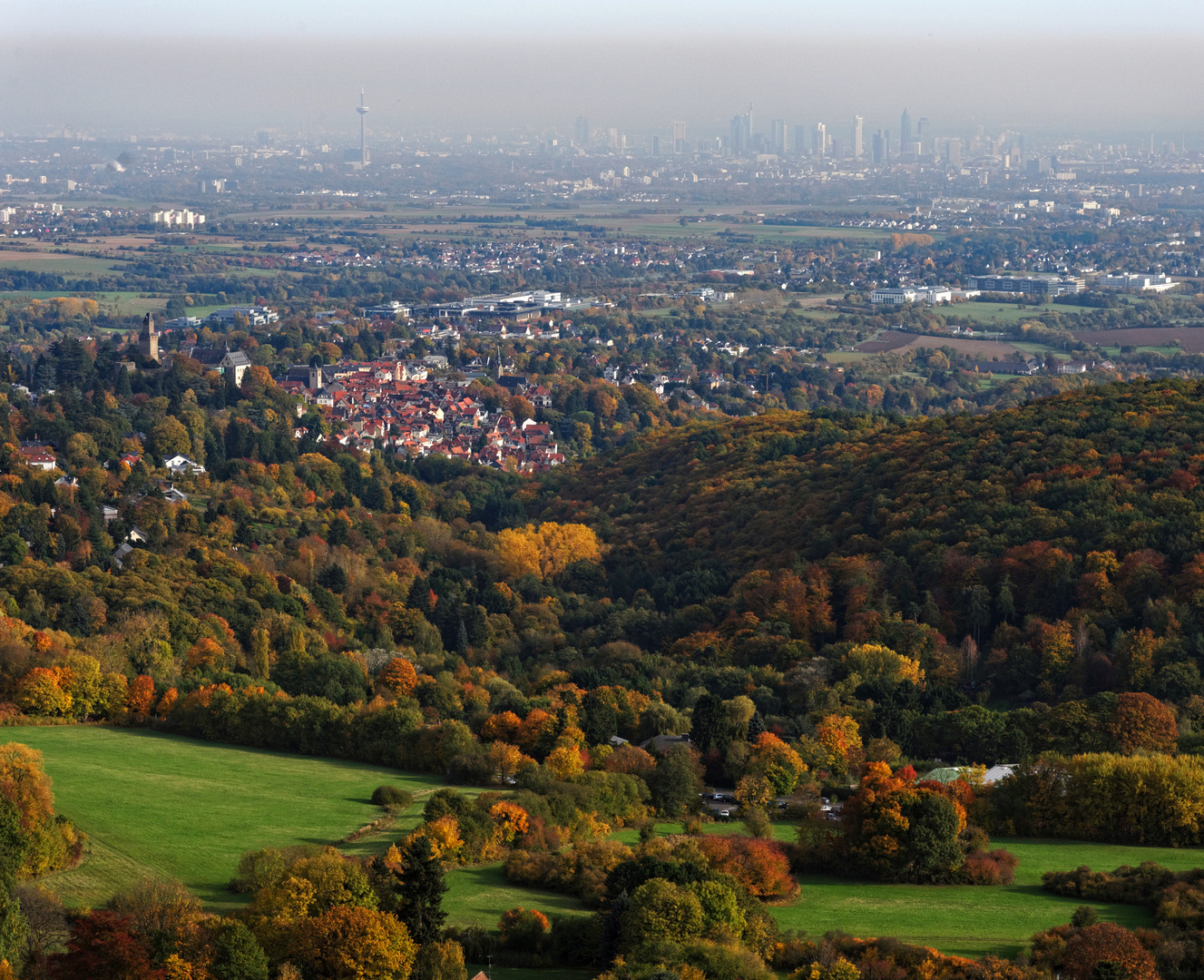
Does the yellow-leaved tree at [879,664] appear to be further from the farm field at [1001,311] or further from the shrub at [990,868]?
the farm field at [1001,311]

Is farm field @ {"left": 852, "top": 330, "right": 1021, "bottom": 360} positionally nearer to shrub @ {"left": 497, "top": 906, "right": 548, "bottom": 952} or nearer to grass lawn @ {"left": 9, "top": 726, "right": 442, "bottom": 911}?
grass lawn @ {"left": 9, "top": 726, "right": 442, "bottom": 911}

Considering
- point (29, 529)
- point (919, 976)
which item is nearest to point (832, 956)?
point (919, 976)

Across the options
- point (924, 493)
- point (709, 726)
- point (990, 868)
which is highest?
point (924, 493)

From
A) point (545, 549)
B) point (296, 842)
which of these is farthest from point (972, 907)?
point (545, 549)

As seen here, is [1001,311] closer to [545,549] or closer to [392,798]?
[545,549]

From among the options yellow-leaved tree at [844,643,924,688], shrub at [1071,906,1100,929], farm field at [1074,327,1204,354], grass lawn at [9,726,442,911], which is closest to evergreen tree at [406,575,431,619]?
yellow-leaved tree at [844,643,924,688]
